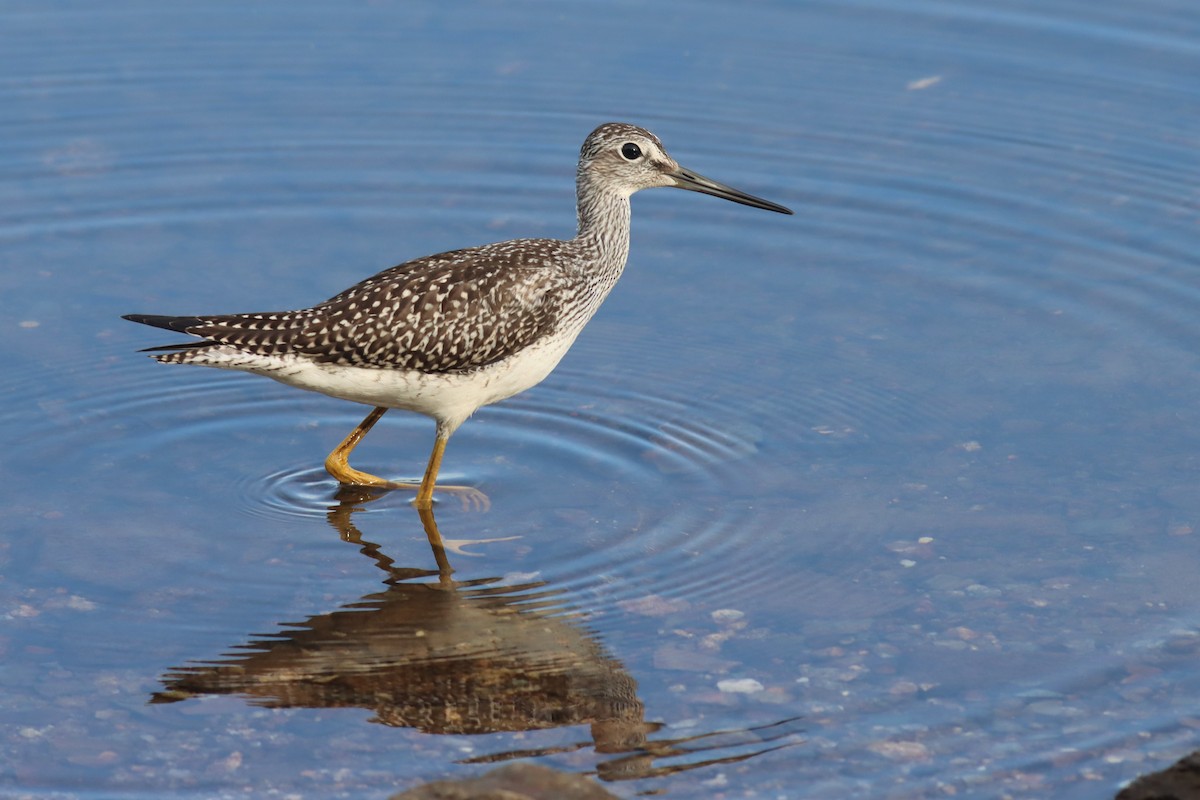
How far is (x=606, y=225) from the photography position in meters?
11.4

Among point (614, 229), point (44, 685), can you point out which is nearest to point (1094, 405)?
point (614, 229)

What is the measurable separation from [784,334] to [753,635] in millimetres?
3872

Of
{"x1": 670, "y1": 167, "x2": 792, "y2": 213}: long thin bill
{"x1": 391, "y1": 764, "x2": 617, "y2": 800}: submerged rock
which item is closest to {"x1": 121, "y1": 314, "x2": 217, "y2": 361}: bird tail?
{"x1": 670, "y1": 167, "x2": 792, "y2": 213}: long thin bill

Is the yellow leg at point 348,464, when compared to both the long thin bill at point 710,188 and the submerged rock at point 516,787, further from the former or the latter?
the submerged rock at point 516,787

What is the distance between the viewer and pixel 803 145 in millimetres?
14867

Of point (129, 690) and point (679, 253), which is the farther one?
point (679, 253)

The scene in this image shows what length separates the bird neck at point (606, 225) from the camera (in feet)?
36.9

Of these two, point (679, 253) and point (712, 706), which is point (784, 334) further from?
point (712, 706)

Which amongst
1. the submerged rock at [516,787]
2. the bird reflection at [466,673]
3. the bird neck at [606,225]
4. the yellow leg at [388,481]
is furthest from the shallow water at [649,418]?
the bird neck at [606,225]

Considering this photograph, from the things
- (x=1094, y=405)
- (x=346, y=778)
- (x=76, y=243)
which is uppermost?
(x=76, y=243)

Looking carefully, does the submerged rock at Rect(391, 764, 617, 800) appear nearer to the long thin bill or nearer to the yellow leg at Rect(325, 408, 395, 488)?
the yellow leg at Rect(325, 408, 395, 488)

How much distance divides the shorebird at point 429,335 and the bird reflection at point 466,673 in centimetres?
124

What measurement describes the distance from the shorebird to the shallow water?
76cm

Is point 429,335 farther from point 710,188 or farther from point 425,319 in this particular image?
point 710,188
